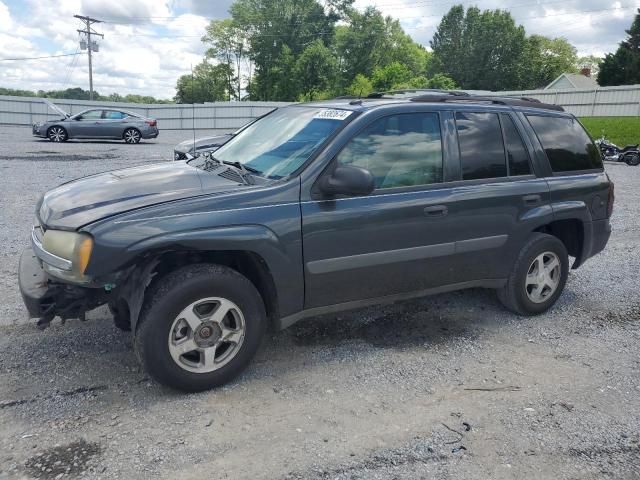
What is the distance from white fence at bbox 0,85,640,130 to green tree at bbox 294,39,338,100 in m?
19.6

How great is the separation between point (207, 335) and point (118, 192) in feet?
3.66

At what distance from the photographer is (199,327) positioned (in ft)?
10.7

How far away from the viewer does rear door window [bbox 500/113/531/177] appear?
4.45 m

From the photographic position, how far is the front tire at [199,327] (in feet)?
10.3

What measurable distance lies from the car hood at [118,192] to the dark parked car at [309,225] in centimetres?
2

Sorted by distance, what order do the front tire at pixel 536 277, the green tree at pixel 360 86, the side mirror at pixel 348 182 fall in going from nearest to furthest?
the side mirror at pixel 348 182
the front tire at pixel 536 277
the green tree at pixel 360 86

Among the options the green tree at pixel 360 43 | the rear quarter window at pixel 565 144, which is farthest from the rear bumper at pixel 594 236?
the green tree at pixel 360 43

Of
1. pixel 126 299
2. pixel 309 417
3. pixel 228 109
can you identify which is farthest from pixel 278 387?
pixel 228 109

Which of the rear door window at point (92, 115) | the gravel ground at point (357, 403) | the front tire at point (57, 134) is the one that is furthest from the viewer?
the rear door window at point (92, 115)

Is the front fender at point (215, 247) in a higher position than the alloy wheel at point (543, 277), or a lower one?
higher

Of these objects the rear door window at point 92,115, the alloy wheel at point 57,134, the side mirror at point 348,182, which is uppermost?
the rear door window at point 92,115

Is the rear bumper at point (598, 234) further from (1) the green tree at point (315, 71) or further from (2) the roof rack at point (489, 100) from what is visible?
(1) the green tree at point (315, 71)

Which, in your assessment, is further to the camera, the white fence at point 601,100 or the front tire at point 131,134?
the white fence at point 601,100

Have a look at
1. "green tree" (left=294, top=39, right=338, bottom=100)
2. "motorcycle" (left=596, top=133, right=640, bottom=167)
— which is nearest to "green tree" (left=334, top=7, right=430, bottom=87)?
"green tree" (left=294, top=39, right=338, bottom=100)
